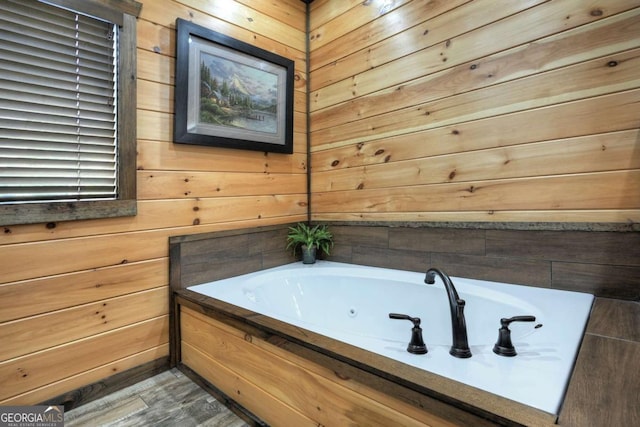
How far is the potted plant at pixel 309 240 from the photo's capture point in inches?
97.1

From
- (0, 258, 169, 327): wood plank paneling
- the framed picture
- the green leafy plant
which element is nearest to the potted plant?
the green leafy plant

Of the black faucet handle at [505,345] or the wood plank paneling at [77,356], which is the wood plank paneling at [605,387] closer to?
the black faucet handle at [505,345]

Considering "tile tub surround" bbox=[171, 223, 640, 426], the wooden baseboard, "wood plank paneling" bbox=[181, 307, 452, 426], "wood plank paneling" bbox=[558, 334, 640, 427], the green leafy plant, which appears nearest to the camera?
"wood plank paneling" bbox=[558, 334, 640, 427]

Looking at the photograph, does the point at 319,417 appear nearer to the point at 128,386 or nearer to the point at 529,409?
the point at 529,409

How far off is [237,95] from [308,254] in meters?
1.22

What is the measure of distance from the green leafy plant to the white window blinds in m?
1.22

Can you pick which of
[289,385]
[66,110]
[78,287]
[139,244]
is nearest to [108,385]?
[78,287]

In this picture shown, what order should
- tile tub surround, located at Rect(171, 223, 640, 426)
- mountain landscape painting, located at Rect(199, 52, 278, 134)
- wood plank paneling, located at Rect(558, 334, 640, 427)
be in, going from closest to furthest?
wood plank paneling, located at Rect(558, 334, 640, 427), tile tub surround, located at Rect(171, 223, 640, 426), mountain landscape painting, located at Rect(199, 52, 278, 134)

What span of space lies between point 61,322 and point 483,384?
5.78ft

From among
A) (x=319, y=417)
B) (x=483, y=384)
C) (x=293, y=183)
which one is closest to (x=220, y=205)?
(x=293, y=183)

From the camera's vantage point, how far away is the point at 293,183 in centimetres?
257

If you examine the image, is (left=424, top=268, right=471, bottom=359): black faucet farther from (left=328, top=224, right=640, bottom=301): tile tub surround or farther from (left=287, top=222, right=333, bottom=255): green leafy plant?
(left=287, top=222, right=333, bottom=255): green leafy plant

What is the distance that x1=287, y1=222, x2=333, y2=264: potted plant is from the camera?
247cm

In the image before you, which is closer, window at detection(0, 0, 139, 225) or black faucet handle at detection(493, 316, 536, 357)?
black faucet handle at detection(493, 316, 536, 357)
